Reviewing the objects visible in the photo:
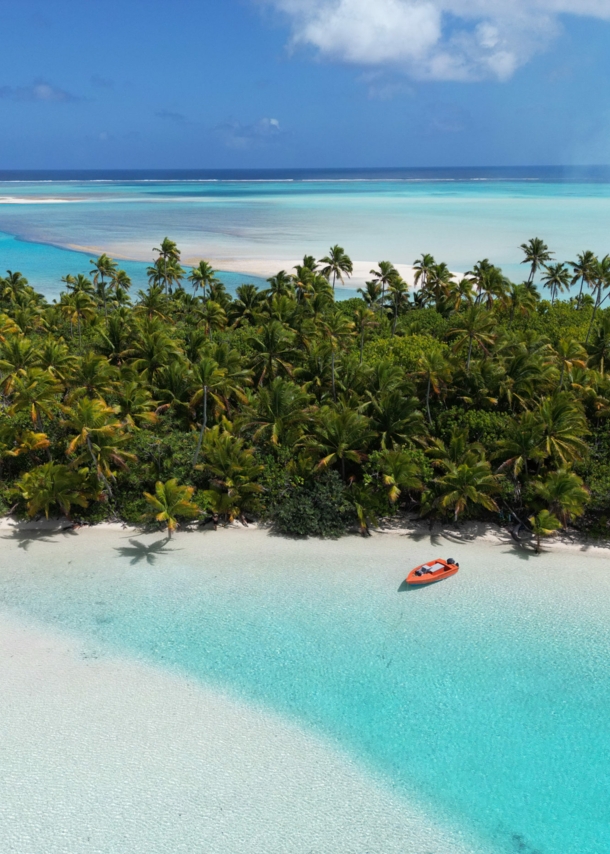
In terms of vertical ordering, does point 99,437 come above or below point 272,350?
below

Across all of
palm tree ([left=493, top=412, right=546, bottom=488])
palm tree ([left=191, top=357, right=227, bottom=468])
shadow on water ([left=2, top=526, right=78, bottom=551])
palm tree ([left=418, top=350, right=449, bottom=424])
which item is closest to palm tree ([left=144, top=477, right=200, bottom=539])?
palm tree ([left=191, top=357, right=227, bottom=468])

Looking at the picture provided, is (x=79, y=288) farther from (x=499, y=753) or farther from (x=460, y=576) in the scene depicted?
(x=499, y=753)

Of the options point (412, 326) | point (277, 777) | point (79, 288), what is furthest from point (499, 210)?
point (277, 777)

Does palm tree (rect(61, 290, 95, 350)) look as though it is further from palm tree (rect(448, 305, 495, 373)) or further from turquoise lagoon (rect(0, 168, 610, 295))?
turquoise lagoon (rect(0, 168, 610, 295))

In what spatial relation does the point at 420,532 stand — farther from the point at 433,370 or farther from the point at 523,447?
the point at 433,370

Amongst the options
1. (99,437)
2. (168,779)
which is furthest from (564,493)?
(99,437)

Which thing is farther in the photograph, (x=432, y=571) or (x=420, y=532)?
(x=420, y=532)

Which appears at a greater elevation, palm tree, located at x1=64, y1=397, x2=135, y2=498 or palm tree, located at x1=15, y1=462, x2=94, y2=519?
palm tree, located at x1=64, y1=397, x2=135, y2=498
